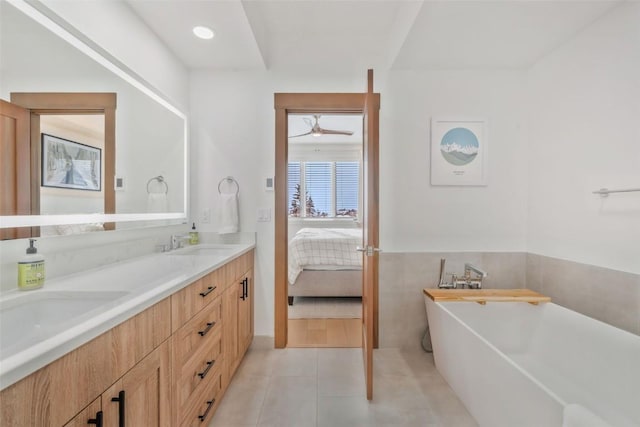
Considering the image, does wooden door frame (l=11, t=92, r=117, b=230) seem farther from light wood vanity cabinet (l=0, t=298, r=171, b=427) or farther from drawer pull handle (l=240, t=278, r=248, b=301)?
drawer pull handle (l=240, t=278, r=248, b=301)

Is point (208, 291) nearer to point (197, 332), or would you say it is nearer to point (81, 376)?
point (197, 332)

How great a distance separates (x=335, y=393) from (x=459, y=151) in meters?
2.10

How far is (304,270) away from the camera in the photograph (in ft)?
11.3

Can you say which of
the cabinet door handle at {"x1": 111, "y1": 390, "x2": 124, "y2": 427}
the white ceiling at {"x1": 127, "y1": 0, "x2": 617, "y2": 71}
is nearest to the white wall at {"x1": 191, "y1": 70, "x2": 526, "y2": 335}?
the white ceiling at {"x1": 127, "y1": 0, "x2": 617, "y2": 71}

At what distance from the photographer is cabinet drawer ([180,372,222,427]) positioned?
4.29 ft

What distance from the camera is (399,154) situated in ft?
7.96

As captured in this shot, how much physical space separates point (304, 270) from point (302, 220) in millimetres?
2657

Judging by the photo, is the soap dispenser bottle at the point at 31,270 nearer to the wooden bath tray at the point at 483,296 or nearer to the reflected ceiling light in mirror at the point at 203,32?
the reflected ceiling light in mirror at the point at 203,32

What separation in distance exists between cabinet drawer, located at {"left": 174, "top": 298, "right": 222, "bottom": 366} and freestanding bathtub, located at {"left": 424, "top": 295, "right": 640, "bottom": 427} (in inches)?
57.4

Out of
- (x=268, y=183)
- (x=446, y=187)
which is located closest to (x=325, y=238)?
(x=268, y=183)

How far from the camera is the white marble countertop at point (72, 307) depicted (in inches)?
24.1

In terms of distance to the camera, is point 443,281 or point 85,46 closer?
point 85,46

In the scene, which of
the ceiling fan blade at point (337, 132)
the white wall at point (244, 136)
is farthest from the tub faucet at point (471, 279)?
the ceiling fan blade at point (337, 132)

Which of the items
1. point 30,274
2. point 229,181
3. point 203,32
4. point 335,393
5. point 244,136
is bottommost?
point 335,393
